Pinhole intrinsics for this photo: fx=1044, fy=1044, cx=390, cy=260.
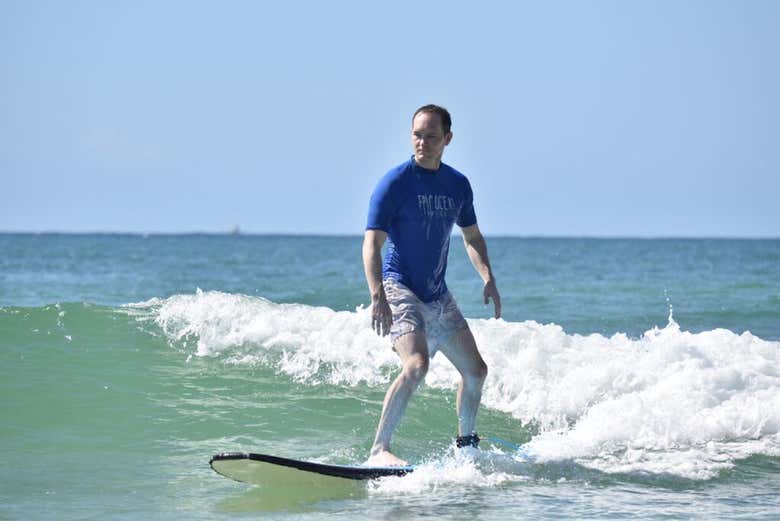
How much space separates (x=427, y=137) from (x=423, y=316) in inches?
43.7

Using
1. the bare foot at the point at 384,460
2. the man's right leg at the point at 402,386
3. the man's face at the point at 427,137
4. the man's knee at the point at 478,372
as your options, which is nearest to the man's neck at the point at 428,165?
the man's face at the point at 427,137

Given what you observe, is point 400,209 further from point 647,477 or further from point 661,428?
point 661,428

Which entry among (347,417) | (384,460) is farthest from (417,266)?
(347,417)

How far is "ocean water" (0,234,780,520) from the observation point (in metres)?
6.36

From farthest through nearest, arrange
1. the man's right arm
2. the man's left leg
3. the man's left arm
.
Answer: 1. the man's left arm
2. the man's left leg
3. the man's right arm

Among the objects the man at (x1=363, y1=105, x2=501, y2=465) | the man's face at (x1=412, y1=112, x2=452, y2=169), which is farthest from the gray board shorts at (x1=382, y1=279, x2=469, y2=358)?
the man's face at (x1=412, y1=112, x2=452, y2=169)

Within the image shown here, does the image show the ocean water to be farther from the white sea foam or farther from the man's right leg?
the man's right leg

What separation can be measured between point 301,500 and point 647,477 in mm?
2374

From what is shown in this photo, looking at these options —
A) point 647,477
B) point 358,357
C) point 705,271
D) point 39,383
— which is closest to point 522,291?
point 705,271

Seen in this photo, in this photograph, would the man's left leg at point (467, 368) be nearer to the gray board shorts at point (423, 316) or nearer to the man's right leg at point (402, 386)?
the gray board shorts at point (423, 316)

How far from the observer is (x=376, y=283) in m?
6.19

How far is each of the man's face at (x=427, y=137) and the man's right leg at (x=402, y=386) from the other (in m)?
1.08

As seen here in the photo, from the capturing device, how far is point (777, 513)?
6.13m

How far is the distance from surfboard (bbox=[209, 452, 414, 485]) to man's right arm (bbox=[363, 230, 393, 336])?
877mm
